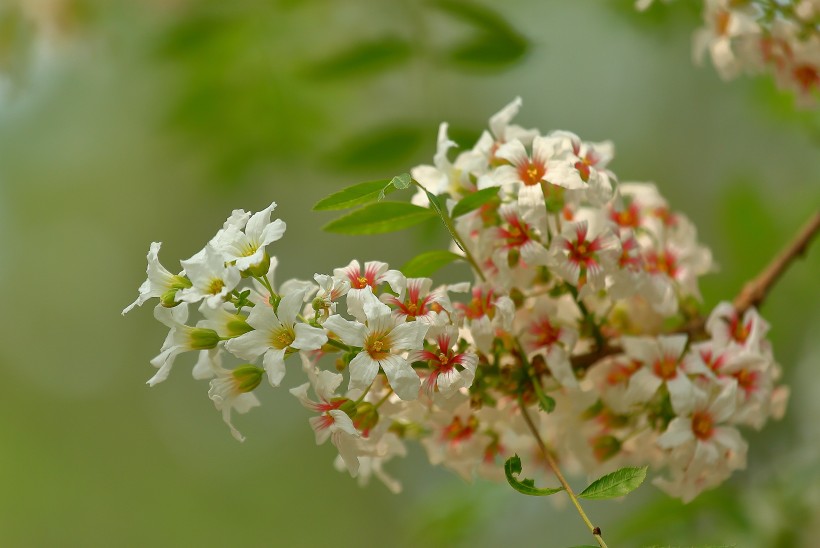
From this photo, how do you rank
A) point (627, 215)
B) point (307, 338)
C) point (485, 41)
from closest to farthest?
point (307, 338) → point (627, 215) → point (485, 41)

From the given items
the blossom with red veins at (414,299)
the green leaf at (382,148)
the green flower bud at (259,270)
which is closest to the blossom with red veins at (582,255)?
the blossom with red veins at (414,299)

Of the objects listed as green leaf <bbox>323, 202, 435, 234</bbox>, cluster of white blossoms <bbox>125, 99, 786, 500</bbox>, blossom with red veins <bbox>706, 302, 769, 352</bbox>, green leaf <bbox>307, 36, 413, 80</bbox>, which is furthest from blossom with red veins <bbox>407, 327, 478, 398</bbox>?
green leaf <bbox>307, 36, 413, 80</bbox>

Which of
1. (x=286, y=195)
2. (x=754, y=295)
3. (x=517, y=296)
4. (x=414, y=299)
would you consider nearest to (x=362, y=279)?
(x=414, y=299)

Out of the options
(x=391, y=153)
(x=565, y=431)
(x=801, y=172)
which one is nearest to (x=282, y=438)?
(x=801, y=172)

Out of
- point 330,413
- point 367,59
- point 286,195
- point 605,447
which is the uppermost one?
point 367,59

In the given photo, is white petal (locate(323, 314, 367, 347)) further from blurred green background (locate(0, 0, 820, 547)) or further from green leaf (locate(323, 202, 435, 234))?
blurred green background (locate(0, 0, 820, 547))

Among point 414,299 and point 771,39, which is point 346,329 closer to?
point 414,299

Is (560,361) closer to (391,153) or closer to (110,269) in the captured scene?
(391,153)

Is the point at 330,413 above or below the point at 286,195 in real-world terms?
above
